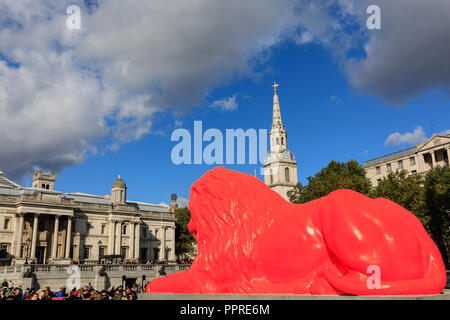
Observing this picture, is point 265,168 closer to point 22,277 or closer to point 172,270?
point 172,270

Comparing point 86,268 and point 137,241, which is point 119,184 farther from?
point 86,268

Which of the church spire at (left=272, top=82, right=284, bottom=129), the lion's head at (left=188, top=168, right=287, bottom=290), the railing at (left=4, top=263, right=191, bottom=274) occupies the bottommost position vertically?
the railing at (left=4, top=263, right=191, bottom=274)

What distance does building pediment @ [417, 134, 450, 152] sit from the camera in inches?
1913

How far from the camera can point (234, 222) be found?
373 inches

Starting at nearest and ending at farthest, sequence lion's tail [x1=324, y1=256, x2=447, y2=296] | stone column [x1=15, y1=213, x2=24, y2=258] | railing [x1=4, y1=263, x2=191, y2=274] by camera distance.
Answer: lion's tail [x1=324, y1=256, x2=447, y2=296], railing [x1=4, y1=263, x2=191, y2=274], stone column [x1=15, y1=213, x2=24, y2=258]

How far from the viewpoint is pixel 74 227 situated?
162 feet

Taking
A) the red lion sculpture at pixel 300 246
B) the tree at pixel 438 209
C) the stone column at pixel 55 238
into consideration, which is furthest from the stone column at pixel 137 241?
the red lion sculpture at pixel 300 246

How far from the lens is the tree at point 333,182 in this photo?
3012cm

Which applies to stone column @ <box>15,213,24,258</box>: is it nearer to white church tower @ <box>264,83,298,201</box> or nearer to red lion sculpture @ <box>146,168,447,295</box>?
red lion sculpture @ <box>146,168,447,295</box>

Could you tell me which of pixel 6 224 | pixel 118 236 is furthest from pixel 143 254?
pixel 6 224

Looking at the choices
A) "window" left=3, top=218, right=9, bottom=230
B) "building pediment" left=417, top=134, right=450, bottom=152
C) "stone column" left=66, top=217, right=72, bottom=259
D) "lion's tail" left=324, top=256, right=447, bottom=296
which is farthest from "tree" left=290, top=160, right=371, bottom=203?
"window" left=3, top=218, right=9, bottom=230

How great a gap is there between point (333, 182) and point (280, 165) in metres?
39.8

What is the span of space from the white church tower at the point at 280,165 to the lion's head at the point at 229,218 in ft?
191
